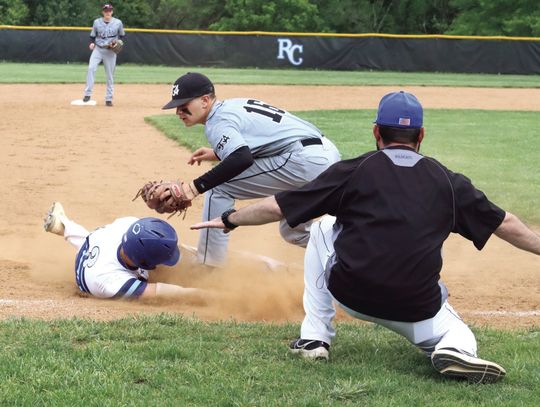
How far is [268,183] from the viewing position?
19.5 feet

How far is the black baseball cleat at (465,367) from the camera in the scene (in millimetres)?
3751

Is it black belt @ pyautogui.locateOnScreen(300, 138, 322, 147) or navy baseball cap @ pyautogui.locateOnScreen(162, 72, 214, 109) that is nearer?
navy baseball cap @ pyautogui.locateOnScreen(162, 72, 214, 109)

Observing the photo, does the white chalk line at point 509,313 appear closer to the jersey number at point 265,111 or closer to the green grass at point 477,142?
the jersey number at point 265,111

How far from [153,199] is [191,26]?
50.4 meters

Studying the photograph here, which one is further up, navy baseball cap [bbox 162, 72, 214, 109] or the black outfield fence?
navy baseball cap [bbox 162, 72, 214, 109]

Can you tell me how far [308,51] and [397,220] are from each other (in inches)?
1154

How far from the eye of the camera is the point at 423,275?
3.88 metres

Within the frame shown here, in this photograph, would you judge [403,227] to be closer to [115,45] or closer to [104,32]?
[115,45]

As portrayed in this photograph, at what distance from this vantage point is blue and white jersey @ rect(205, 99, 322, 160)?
540cm

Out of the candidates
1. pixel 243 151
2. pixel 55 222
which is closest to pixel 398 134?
pixel 243 151

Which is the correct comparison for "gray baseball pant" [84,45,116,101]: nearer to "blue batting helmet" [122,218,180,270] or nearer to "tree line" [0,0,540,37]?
"blue batting helmet" [122,218,180,270]

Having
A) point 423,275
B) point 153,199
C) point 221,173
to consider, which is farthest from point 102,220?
point 423,275

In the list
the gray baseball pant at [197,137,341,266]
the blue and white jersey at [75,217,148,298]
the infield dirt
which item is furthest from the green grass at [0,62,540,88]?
the blue and white jersey at [75,217,148,298]

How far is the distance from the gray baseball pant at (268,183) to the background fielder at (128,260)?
1.63ft
